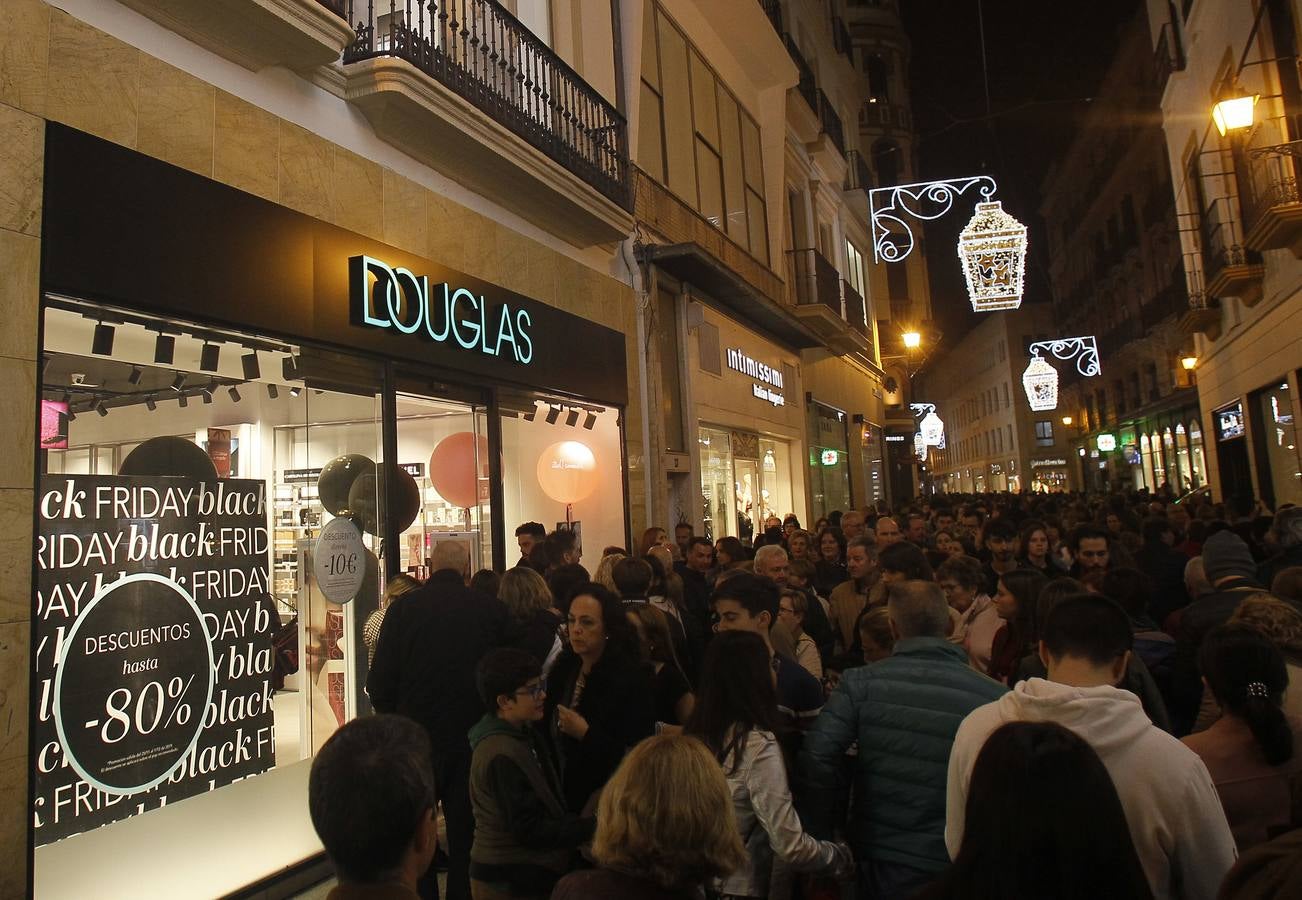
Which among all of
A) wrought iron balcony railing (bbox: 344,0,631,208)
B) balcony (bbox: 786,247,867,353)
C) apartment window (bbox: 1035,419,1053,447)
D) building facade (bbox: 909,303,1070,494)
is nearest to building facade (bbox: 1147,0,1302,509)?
balcony (bbox: 786,247,867,353)

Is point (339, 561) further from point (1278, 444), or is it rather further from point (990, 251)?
point (1278, 444)

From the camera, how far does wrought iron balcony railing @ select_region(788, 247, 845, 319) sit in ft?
64.2

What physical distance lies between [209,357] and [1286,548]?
7220 mm

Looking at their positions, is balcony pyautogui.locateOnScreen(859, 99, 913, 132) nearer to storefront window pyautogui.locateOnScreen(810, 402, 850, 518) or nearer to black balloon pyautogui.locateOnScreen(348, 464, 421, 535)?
storefront window pyautogui.locateOnScreen(810, 402, 850, 518)

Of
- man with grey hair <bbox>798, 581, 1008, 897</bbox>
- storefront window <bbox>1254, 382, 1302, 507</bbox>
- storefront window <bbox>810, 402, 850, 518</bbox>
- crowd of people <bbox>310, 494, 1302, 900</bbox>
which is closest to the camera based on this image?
crowd of people <bbox>310, 494, 1302, 900</bbox>

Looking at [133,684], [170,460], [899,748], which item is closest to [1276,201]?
[899,748]

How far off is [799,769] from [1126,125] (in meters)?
38.1

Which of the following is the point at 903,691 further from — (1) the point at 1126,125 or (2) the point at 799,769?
(1) the point at 1126,125

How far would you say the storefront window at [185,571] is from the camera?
461 cm

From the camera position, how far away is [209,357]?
19.0 feet

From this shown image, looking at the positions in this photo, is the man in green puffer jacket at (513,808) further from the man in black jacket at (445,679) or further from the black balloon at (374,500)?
the black balloon at (374,500)

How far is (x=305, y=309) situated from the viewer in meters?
6.27

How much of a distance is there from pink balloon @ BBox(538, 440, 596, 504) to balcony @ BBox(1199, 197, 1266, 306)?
1182 centimetres

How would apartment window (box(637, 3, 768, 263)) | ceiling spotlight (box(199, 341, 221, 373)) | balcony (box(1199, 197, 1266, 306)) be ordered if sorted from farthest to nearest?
balcony (box(1199, 197, 1266, 306))
apartment window (box(637, 3, 768, 263))
ceiling spotlight (box(199, 341, 221, 373))
